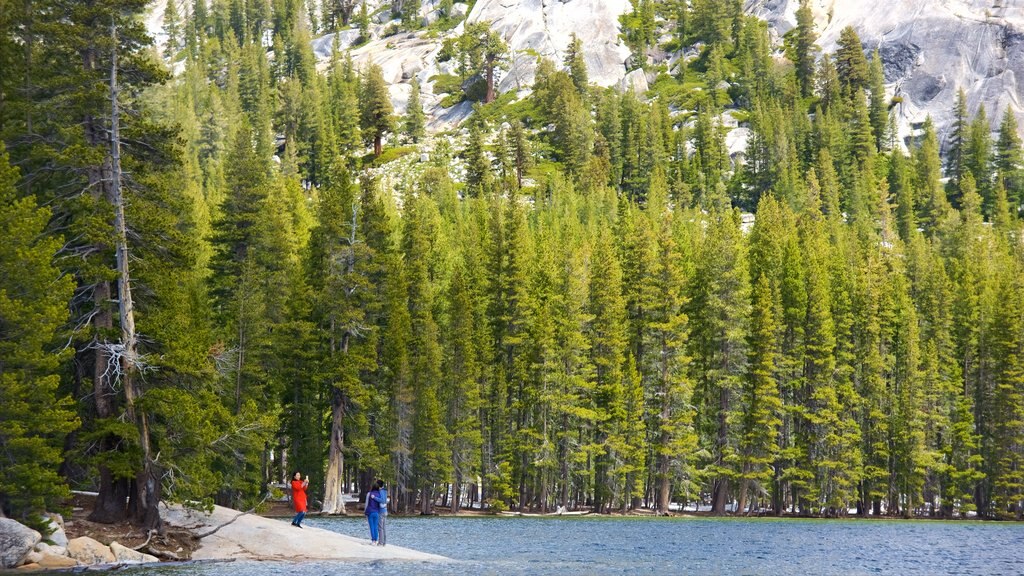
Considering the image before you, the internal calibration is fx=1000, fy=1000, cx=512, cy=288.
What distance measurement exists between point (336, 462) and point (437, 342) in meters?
12.2

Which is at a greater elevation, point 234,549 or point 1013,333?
point 1013,333

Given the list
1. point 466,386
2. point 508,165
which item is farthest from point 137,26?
point 508,165

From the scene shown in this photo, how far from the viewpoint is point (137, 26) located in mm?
32375

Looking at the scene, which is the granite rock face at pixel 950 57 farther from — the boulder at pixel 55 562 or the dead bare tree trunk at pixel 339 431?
the boulder at pixel 55 562

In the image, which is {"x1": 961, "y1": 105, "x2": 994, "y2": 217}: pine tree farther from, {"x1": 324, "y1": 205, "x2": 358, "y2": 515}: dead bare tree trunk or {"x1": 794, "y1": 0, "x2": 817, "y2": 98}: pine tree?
{"x1": 324, "y1": 205, "x2": 358, "y2": 515}: dead bare tree trunk

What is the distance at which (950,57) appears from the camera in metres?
182

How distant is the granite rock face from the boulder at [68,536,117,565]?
16861cm

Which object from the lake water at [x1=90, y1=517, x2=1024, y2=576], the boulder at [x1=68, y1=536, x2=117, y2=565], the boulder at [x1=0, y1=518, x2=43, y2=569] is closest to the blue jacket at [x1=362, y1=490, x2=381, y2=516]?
the lake water at [x1=90, y1=517, x2=1024, y2=576]

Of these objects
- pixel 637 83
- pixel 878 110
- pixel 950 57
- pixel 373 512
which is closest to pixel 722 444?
pixel 373 512

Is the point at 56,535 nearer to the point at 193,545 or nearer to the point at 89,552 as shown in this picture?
the point at 89,552

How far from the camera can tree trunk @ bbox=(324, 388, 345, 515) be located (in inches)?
2282

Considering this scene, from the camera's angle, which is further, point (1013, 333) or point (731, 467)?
point (1013, 333)

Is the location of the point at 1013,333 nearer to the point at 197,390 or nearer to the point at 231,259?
the point at 231,259

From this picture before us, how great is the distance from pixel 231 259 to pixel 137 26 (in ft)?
93.2
